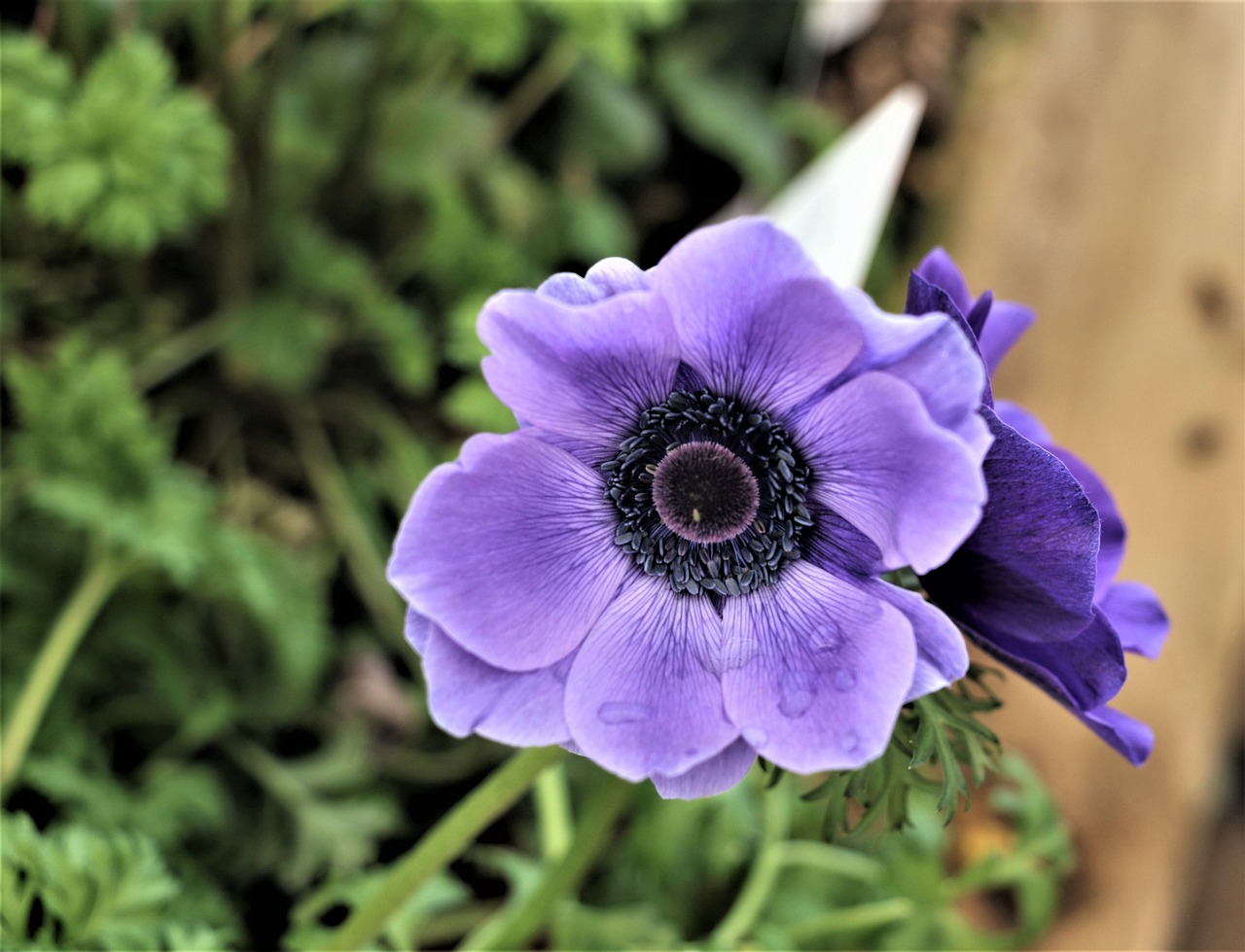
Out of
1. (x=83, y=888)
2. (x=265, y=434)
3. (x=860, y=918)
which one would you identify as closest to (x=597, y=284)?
(x=83, y=888)

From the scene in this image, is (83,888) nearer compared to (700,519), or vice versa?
(700,519)

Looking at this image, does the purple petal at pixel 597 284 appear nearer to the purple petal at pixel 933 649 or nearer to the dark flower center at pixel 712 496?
the dark flower center at pixel 712 496

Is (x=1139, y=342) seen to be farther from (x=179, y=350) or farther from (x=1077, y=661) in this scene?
(x=179, y=350)

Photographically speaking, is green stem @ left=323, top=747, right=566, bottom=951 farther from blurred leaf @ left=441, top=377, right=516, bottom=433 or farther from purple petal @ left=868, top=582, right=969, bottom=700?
blurred leaf @ left=441, top=377, right=516, bottom=433

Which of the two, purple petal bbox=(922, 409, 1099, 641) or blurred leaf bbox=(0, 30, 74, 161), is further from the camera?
blurred leaf bbox=(0, 30, 74, 161)

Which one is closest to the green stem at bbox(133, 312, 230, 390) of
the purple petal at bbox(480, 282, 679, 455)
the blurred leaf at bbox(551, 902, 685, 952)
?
the blurred leaf at bbox(551, 902, 685, 952)

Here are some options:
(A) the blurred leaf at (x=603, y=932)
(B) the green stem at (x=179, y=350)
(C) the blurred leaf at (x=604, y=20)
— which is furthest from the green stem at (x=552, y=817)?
(C) the blurred leaf at (x=604, y=20)

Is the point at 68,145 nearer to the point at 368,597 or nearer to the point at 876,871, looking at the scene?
the point at 368,597
